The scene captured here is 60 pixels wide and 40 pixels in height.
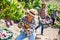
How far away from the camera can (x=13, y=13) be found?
30.2ft

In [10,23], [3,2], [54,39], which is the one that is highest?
[3,2]

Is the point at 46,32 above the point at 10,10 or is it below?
below

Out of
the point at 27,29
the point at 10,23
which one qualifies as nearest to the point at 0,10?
the point at 10,23

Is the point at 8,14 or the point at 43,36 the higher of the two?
the point at 8,14

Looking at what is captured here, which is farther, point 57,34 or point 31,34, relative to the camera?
point 57,34

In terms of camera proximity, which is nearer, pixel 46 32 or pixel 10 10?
pixel 46 32

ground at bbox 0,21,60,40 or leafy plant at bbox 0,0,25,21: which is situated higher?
leafy plant at bbox 0,0,25,21

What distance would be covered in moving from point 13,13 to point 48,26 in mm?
1428

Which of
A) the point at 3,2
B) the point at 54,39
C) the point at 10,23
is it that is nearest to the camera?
the point at 54,39

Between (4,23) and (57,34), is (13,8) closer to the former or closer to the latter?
(4,23)

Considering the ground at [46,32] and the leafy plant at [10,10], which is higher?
the leafy plant at [10,10]

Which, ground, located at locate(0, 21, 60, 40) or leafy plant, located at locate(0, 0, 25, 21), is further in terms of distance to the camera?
leafy plant, located at locate(0, 0, 25, 21)

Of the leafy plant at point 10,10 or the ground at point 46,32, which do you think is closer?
the ground at point 46,32

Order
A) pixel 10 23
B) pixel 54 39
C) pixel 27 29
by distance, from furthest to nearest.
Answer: pixel 10 23, pixel 54 39, pixel 27 29
